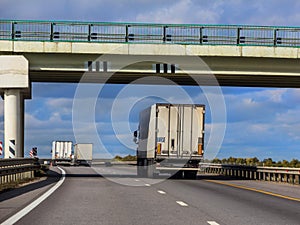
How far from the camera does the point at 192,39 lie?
32906 mm

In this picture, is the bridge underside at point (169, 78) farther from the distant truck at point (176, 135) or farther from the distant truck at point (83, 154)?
the distant truck at point (83, 154)

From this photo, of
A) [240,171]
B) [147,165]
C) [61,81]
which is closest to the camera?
[147,165]

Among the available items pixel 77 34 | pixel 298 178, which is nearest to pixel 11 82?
pixel 77 34

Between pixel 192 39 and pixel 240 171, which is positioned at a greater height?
pixel 192 39

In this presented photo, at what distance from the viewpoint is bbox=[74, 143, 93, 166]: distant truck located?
80.3 metres

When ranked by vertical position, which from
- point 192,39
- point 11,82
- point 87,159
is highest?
point 192,39

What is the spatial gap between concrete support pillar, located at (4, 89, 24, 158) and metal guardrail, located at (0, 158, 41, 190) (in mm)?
1351

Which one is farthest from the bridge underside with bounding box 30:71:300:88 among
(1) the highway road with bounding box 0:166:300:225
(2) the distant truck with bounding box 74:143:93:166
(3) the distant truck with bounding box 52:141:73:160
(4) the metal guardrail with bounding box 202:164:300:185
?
(2) the distant truck with bounding box 74:143:93:166

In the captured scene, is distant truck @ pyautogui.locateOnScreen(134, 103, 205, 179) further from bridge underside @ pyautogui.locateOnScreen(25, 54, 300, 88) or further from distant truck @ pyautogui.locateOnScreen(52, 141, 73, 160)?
distant truck @ pyautogui.locateOnScreen(52, 141, 73, 160)

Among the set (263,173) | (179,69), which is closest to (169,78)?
(179,69)

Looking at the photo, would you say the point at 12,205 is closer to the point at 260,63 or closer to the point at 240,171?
the point at 260,63

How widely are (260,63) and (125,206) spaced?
20.0m

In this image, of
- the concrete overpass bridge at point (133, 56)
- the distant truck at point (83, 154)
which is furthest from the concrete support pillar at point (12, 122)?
the distant truck at point (83, 154)

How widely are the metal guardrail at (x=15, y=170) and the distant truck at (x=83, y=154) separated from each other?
4722cm
